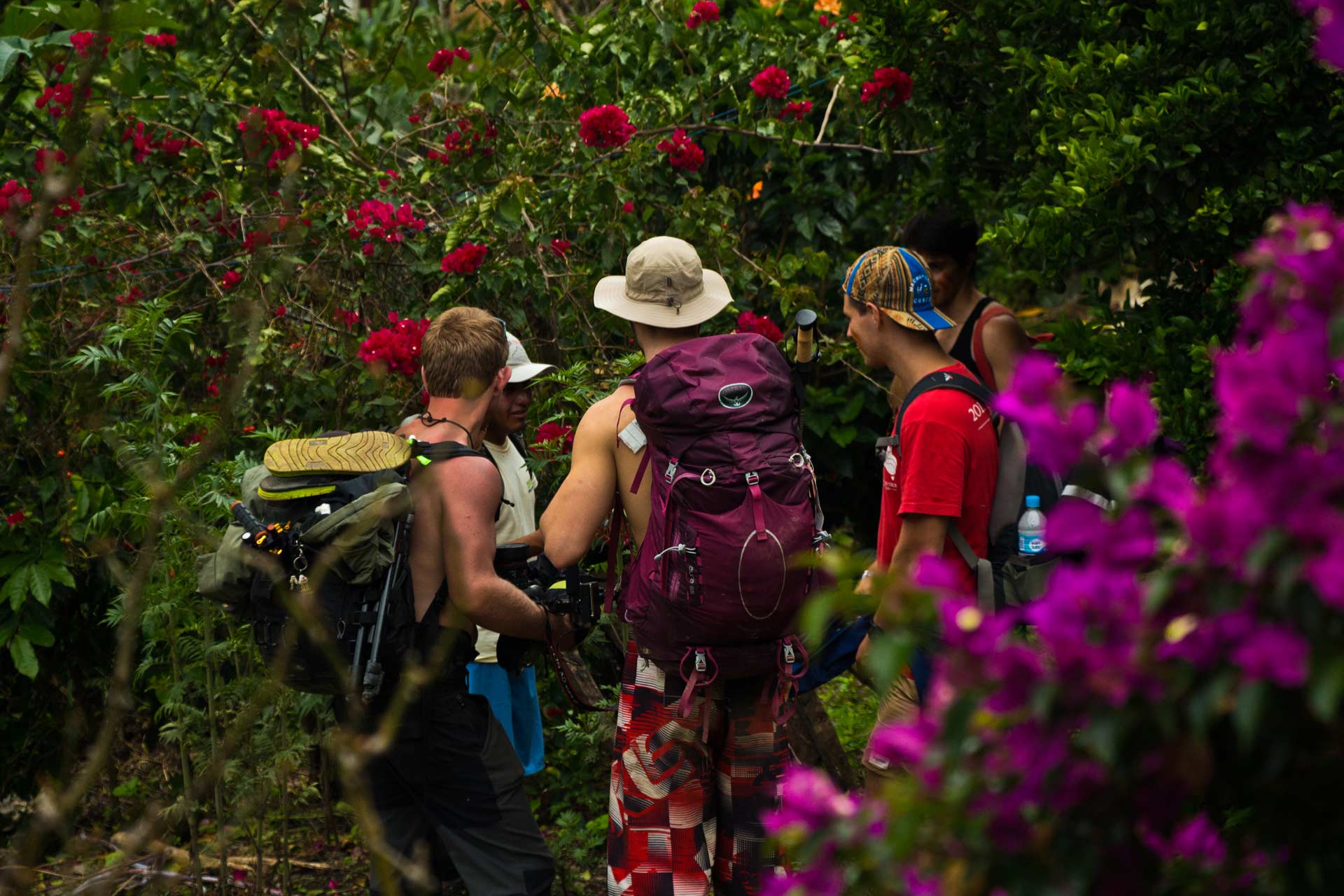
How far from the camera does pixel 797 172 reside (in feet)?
17.2

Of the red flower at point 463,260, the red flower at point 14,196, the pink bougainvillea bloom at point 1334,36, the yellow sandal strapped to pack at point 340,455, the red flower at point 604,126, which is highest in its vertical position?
the pink bougainvillea bloom at point 1334,36

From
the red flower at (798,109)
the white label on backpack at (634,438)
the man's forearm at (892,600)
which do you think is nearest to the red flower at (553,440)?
the white label on backpack at (634,438)

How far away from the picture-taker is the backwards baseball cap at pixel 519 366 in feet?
11.8

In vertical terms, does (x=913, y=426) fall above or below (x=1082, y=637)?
below

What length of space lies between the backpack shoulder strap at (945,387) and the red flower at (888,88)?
1467 mm

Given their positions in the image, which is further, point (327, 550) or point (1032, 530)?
point (1032, 530)

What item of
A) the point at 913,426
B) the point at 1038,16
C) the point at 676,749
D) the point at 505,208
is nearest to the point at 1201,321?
the point at 913,426

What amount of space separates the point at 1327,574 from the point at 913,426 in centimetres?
221

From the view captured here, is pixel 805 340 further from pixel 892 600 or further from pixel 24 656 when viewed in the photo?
pixel 24 656

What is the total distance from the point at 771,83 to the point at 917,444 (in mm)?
2020

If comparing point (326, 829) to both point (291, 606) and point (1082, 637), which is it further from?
point (1082, 637)

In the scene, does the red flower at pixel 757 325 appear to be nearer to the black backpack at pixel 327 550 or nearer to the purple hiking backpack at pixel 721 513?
the purple hiking backpack at pixel 721 513

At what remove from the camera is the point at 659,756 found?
10.4 ft

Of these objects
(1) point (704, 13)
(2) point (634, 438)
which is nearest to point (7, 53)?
(1) point (704, 13)
